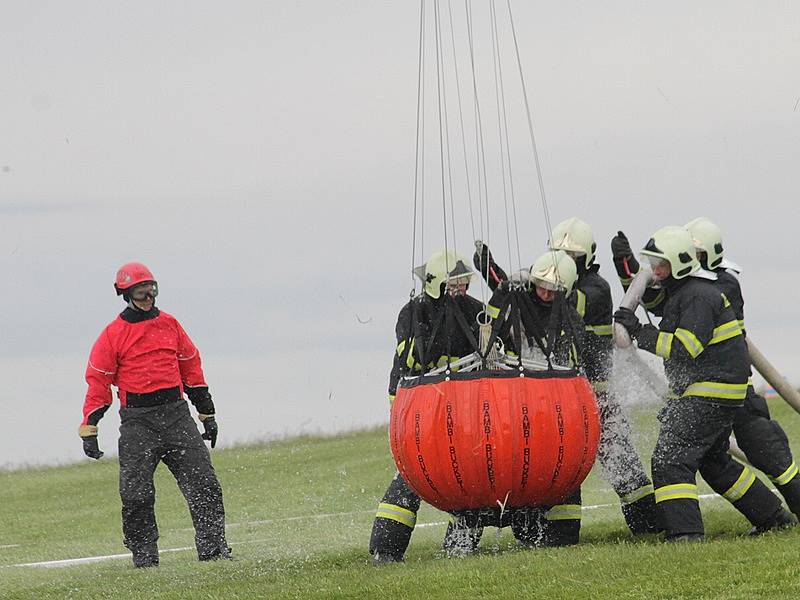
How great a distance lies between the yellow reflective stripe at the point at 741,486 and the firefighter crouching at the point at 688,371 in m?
0.31

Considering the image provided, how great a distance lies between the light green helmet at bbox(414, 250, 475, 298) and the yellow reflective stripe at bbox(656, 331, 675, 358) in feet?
4.67

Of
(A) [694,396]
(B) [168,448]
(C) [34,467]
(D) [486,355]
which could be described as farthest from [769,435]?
(C) [34,467]

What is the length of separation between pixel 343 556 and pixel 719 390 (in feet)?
9.73

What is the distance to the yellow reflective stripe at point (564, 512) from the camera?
994cm

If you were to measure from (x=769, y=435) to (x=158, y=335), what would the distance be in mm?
4777

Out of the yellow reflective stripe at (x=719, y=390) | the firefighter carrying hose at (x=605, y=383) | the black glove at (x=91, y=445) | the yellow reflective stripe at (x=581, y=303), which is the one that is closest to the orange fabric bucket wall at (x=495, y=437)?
the yellow reflective stripe at (x=719, y=390)

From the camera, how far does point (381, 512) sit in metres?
9.77

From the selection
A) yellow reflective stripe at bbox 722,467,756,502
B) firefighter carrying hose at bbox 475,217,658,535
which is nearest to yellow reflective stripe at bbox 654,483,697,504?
yellow reflective stripe at bbox 722,467,756,502

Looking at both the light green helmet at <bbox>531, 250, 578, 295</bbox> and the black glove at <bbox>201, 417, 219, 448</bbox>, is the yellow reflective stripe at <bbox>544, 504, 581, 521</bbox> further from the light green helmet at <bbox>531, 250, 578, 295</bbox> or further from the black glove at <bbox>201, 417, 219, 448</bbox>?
the black glove at <bbox>201, 417, 219, 448</bbox>

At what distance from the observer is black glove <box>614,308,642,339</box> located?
9625mm

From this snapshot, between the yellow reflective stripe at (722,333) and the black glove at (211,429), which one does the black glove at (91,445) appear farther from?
the yellow reflective stripe at (722,333)

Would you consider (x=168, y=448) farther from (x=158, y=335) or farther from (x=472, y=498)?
(x=472, y=498)

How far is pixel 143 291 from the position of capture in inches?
454

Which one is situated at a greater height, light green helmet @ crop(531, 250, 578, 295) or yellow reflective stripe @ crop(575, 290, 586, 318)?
light green helmet @ crop(531, 250, 578, 295)
